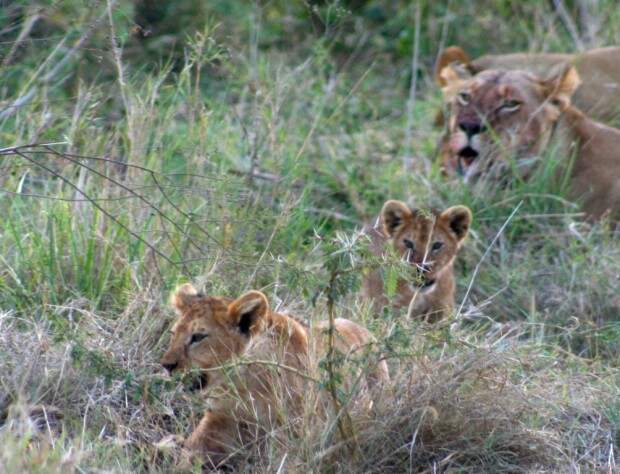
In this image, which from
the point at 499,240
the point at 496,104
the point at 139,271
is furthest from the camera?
the point at 496,104

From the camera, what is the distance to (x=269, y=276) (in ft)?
17.9

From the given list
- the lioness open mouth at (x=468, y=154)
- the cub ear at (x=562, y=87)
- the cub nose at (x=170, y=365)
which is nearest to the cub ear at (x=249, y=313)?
the cub nose at (x=170, y=365)

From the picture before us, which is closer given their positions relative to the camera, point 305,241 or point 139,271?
point 139,271

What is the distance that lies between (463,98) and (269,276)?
2.43 meters

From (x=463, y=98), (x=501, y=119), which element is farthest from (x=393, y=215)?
(x=463, y=98)

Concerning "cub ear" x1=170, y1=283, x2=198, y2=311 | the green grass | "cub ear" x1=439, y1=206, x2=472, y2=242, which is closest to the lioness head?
the green grass

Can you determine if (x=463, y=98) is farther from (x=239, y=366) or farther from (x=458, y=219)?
(x=239, y=366)

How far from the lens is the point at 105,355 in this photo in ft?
15.8

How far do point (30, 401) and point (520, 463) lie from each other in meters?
1.72

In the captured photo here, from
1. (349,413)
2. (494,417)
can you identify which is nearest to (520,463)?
(494,417)

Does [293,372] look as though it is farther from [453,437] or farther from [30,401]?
[30,401]

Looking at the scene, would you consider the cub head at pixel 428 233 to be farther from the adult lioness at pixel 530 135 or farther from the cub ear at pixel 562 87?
the cub ear at pixel 562 87

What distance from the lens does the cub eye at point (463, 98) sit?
7.39 metres

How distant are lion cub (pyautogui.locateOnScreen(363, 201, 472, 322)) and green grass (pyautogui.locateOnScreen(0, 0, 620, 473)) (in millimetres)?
194
